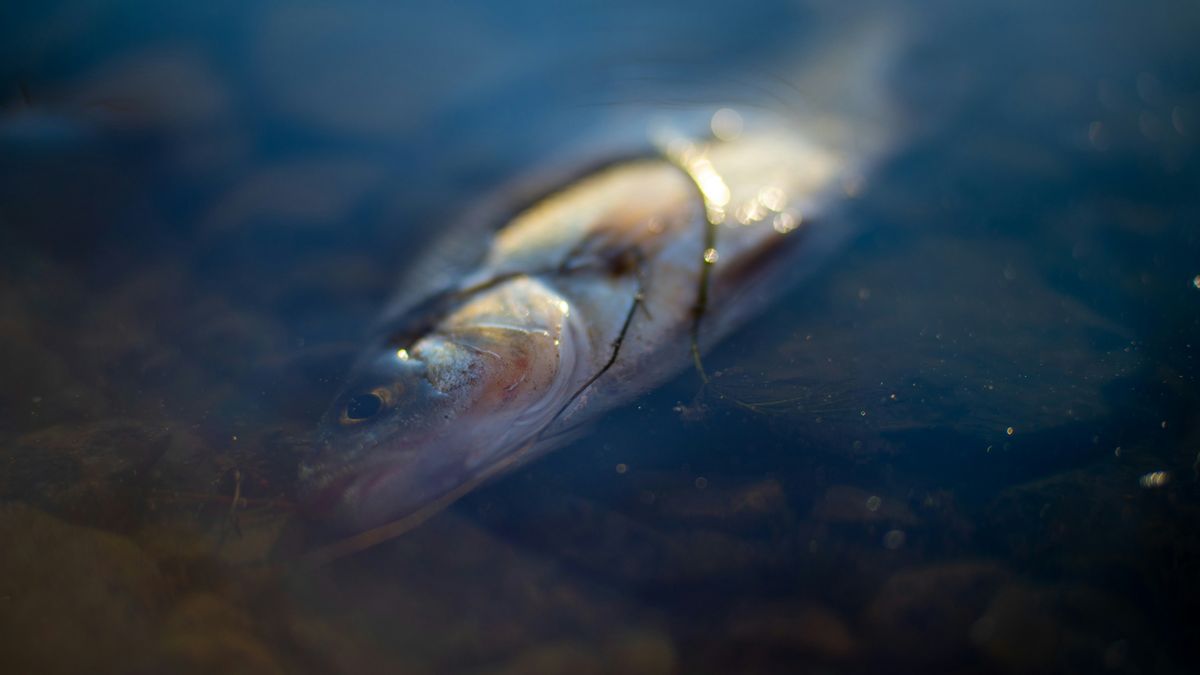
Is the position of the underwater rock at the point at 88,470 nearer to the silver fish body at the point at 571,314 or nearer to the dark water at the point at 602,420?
the dark water at the point at 602,420

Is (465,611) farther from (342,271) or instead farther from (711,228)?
(711,228)

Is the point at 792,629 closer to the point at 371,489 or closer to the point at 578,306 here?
the point at 371,489

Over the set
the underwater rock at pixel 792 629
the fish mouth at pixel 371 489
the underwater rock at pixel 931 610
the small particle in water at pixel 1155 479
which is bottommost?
the small particle in water at pixel 1155 479

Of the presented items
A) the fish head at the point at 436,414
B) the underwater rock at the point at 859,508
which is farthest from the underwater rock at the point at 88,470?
the underwater rock at the point at 859,508

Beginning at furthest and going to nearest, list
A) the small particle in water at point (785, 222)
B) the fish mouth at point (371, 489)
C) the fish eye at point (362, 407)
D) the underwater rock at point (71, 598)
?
the small particle in water at point (785, 222)
the fish eye at point (362, 407)
the fish mouth at point (371, 489)
the underwater rock at point (71, 598)

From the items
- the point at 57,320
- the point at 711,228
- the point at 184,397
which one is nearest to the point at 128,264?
the point at 57,320

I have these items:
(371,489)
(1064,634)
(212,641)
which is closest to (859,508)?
(1064,634)

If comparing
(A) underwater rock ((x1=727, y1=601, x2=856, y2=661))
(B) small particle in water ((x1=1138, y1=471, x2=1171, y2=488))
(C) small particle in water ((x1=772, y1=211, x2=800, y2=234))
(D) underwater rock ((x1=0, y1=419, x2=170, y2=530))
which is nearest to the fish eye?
(D) underwater rock ((x1=0, y1=419, x2=170, y2=530))

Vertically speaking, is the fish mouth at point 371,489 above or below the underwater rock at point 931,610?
above
